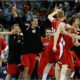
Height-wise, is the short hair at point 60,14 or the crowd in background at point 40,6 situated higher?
the short hair at point 60,14

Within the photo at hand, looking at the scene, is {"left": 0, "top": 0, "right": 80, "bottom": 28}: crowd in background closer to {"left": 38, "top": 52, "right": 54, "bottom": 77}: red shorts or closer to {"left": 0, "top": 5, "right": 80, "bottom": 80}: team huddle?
{"left": 38, "top": 52, "right": 54, "bottom": 77}: red shorts

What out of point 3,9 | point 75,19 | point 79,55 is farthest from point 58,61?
point 3,9

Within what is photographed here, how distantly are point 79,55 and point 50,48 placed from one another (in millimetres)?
2075

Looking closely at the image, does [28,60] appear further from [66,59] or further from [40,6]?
[40,6]

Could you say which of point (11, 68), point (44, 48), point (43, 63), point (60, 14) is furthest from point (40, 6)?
point (60, 14)

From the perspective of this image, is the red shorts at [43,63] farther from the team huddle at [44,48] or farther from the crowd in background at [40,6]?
the crowd in background at [40,6]

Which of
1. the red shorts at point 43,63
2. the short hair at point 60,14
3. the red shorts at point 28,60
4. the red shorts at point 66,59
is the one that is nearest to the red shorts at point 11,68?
the red shorts at point 28,60

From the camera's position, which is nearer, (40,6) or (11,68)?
(11,68)

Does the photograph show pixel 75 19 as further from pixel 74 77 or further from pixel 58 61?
pixel 74 77

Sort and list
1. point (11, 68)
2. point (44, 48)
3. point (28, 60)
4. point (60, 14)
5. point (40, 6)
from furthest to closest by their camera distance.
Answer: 1. point (40, 6)
2. point (44, 48)
3. point (11, 68)
4. point (28, 60)
5. point (60, 14)

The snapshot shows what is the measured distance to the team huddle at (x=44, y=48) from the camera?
36.2 ft

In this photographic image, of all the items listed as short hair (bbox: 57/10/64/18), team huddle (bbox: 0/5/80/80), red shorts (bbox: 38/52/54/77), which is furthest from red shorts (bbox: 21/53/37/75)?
short hair (bbox: 57/10/64/18)

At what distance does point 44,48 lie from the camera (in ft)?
40.8

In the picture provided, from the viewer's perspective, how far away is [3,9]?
21438 millimetres
